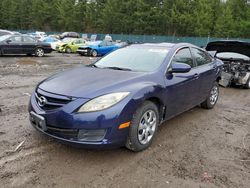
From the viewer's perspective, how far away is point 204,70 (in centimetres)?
564

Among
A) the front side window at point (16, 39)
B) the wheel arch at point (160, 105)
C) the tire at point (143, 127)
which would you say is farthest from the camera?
the front side window at point (16, 39)

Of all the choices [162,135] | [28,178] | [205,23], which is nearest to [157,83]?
[162,135]

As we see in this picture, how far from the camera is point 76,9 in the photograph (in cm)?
6431

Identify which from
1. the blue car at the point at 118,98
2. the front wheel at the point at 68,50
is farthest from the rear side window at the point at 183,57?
the front wheel at the point at 68,50

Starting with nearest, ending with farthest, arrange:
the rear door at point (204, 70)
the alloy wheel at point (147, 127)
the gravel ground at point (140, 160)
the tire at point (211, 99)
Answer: the gravel ground at point (140, 160) → the alloy wheel at point (147, 127) → the rear door at point (204, 70) → the tire at point (211, 99)

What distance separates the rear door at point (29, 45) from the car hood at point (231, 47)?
39.0ft

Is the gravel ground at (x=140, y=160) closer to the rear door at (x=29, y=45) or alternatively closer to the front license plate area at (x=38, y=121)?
the front license plate area at (x=38, y=121)

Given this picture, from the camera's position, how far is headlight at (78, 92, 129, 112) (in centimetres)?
339

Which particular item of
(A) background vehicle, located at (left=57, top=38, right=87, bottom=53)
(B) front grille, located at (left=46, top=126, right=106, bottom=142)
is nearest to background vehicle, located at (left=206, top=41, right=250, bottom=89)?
(B) front grille, located at (left=46, top=126, right=106, bottom=142)

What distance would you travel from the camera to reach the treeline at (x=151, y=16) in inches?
1896

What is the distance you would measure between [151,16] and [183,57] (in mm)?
48985

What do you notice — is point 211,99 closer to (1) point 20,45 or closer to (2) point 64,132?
(2) point 64,132

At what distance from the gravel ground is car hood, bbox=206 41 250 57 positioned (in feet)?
15.6

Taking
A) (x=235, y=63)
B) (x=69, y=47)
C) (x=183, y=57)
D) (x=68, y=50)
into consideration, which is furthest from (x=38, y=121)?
(x=68, y=50)
